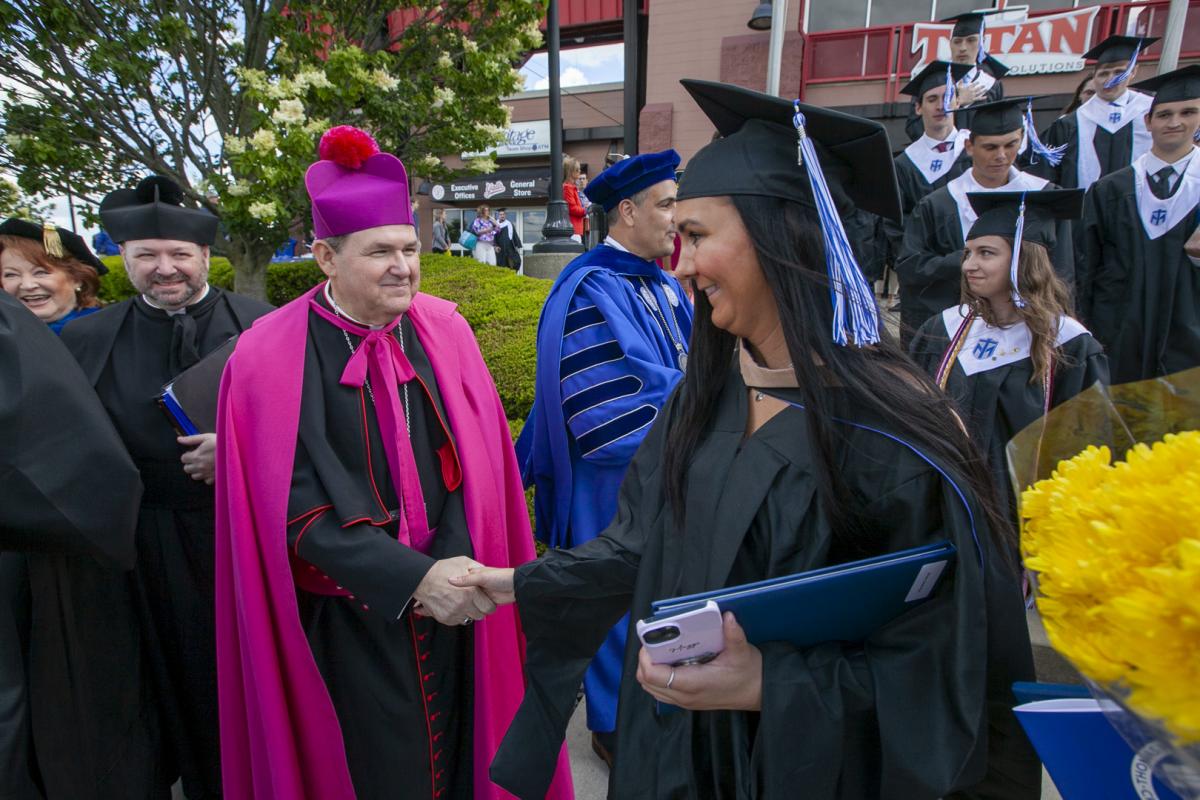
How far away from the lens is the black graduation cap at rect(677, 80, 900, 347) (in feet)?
3.97

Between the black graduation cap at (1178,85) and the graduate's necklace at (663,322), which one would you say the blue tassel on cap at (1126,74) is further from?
the graduate's necklace at (663,322)

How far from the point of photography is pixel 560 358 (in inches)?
106

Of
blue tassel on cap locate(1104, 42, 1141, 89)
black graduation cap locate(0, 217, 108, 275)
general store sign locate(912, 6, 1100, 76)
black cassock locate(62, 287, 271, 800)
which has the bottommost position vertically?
black cassock locate(62, 287, 271, 800)

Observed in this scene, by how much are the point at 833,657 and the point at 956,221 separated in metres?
4.26

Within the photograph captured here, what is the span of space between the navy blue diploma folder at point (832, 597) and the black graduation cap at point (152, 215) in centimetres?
254

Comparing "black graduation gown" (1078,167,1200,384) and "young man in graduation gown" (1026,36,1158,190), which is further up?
"young man in graduation gown" (1026,36,1158,190)

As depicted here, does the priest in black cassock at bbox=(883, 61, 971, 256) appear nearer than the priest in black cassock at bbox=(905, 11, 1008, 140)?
Yes

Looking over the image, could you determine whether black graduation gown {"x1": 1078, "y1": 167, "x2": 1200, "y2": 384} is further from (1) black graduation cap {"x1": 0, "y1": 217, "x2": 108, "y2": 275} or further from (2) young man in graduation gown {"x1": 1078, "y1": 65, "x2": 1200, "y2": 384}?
(1) black graduation cap {"x1": 0, "y1": 217, "x2": 108, "y2": 275}

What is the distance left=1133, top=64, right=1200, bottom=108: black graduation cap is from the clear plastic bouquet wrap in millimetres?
5133

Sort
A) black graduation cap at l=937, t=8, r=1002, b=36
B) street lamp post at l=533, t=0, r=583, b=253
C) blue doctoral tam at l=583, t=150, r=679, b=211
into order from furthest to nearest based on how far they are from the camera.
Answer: street lamp post at l=533, t=0, r=583, b=253 → black graduation cap at l=937, t=8, r=1002, b=36 → blue doctoral tam at l=583, t=150, r=679, b=211

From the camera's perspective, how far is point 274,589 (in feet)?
6.46

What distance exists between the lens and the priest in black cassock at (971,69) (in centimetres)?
609

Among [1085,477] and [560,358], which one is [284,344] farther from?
[1085,477]

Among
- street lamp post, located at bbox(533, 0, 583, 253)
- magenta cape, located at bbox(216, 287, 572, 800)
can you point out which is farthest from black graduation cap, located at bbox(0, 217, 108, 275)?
street lamp post, located at bbox(533, 0, 583, 253)
